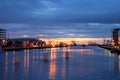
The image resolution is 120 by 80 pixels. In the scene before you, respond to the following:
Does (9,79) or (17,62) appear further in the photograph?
(17,62)

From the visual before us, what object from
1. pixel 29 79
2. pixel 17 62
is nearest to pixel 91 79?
pixel 29 79

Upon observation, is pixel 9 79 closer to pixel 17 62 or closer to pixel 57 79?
pixel 57 79

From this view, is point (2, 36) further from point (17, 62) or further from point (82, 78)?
point (82, 78)

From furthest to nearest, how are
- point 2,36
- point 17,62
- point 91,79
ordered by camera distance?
point 2,36 → point 17,62 → point 91,79

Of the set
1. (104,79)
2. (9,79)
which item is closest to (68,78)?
(104,79)

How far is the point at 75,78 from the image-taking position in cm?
2958

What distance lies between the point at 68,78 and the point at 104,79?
11.0 feet

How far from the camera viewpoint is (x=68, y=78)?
97.0 feet

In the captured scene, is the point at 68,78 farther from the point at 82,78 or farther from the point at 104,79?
the point at 104,79

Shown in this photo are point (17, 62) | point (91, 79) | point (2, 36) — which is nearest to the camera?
point (91, 79)

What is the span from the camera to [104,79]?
28.7 meters

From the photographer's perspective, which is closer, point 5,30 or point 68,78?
point 68,78

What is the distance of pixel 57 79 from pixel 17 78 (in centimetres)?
386

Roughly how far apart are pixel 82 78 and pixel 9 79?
6705 millimetres
